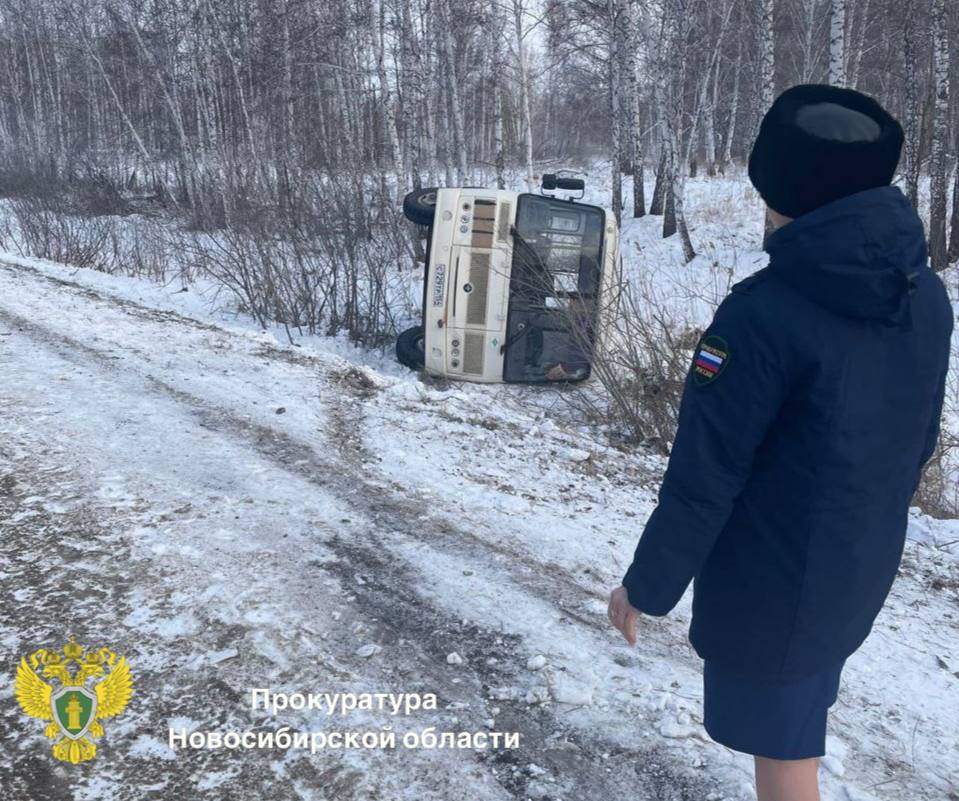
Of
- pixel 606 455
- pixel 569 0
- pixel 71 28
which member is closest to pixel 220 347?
pixel 606 455

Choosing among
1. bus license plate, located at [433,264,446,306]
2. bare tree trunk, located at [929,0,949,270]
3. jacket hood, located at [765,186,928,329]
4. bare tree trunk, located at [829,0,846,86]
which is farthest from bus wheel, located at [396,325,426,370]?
bare tree trunk, located at [929,0,949,270]

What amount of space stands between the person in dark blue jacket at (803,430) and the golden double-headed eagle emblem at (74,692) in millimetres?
1850

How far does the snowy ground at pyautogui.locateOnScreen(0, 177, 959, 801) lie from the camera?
2449mm

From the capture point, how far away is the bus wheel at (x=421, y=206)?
342 inches

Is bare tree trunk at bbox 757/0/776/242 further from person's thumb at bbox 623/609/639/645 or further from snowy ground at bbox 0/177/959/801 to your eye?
person's thumb at bbox 623/609/639/645

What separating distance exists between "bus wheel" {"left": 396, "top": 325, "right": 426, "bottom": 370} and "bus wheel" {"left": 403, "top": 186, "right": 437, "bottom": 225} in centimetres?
135

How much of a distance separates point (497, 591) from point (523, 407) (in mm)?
4098

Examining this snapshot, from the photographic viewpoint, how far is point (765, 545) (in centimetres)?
160

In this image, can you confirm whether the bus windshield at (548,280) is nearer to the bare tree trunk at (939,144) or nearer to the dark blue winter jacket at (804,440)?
the dark blue winter jacket at (804,440)

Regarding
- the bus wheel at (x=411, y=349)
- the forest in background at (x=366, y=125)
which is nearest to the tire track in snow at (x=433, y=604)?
the forest in background at (x=366, y=125)

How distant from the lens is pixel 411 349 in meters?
9.32

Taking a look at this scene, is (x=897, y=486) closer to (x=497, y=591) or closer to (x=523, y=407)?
(x=497, y=591)

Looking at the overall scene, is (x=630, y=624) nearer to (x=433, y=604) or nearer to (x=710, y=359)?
(x=710, y=359)

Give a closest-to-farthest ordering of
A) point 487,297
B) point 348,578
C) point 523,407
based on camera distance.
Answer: point 348,578
point 523,407
point 487,297
